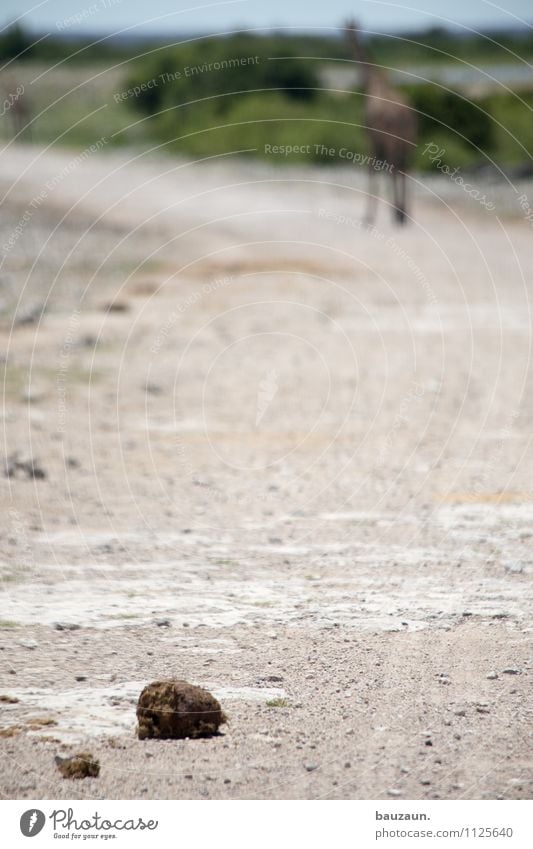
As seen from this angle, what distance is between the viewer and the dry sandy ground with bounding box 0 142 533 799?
4.32 m

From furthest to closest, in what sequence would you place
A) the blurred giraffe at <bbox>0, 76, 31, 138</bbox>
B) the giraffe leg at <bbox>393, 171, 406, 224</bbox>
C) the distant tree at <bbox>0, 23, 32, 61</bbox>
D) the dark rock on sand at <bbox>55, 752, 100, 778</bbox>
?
the blurred giraffe at <bbox>0, 76, 31, 138</bbox> → the distant tree at <bbox>0, 23, 32, 61</bbox> → the giraffe leg at <bbox>393, 171, 406, 224</bbox> → the dark rock on sand at <bbox>55, 752, 100, 778</bbox>

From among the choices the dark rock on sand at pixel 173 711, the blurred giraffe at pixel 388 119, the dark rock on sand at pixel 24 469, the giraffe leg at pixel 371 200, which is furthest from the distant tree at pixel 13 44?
the dark rock on sand at pixel 173 711

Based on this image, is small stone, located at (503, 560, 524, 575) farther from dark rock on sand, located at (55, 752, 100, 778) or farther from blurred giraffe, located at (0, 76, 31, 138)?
blurred giraffe, located at (0, 76, 31, 138)

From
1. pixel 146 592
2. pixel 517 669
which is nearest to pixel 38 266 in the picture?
pixel 146 592

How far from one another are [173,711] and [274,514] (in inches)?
110

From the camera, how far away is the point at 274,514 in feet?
23.0

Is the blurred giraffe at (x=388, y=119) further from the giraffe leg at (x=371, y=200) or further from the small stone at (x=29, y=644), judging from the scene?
the small stone at (x=29, y=644)

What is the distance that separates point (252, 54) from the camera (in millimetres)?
25438

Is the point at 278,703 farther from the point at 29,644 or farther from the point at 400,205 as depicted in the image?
the point at 400,205

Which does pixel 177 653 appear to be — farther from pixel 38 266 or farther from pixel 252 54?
pixel 252 54

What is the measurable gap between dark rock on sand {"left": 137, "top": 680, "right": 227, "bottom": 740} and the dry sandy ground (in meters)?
0.06

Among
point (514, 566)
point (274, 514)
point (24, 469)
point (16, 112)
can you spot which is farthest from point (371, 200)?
point (514, 566)

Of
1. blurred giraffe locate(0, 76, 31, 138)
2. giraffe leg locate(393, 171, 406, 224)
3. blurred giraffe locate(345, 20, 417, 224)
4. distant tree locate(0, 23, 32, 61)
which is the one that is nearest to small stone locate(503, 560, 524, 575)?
blurred giraffe locate(345, 20, 417, 224)

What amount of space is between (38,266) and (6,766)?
35.3 ft
